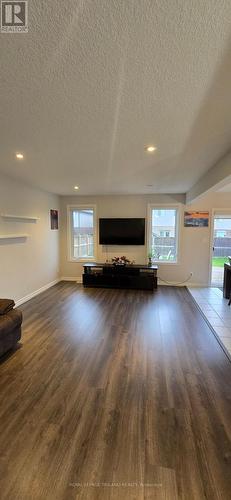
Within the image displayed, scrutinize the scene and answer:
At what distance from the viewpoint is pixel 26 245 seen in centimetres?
504

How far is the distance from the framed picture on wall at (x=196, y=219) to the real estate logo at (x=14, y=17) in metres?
5.68

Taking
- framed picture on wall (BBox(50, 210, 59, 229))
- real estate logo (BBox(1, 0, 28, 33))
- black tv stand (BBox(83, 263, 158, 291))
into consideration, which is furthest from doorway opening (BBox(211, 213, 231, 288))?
real estate logo (BBox(1, 0, 28, 33))

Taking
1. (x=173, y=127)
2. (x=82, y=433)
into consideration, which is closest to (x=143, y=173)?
(x=173, y=127)

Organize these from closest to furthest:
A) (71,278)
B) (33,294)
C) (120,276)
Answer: (33,294) → (120,276) → (71,278)

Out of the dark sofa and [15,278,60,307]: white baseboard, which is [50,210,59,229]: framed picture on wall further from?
the dark sofa

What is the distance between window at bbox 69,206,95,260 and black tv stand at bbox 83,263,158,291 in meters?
0.78

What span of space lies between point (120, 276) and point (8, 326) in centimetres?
368

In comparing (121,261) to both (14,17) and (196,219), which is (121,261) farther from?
(14,17)

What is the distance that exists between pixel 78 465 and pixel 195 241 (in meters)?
5.61

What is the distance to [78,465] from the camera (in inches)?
60.7

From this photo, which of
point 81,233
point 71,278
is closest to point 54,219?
point 81,233

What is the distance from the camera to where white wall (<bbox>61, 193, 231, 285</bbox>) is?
6195 mm

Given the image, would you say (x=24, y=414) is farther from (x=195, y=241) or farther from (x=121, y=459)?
(x=195, y=241)

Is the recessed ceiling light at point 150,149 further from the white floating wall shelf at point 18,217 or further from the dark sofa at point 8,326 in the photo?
the white floating wall shelf at point 18,217
